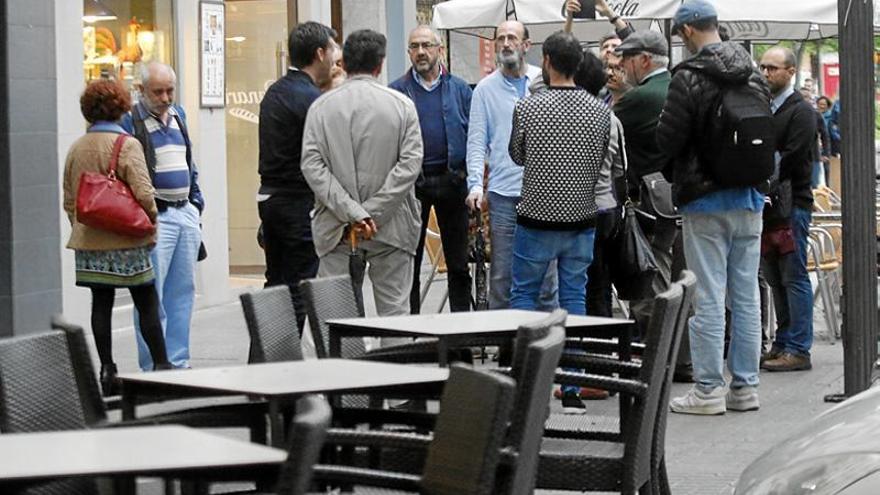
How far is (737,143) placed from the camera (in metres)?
9.49

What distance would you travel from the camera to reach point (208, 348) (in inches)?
523

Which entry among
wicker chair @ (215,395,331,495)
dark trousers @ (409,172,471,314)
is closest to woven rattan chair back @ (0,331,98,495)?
wicker chair @ (215,395,331,495)

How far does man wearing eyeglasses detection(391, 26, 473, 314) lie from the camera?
1150 centimetres

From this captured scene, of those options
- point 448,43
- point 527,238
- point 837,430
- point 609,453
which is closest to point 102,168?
point 527,238

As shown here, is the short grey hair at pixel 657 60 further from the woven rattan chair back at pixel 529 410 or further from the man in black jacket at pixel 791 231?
the woven rattan chair back at pixel 529 410

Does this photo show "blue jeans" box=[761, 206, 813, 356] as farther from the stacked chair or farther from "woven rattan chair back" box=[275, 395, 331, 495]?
"woven rattan chair back" box=[275, 395, 331, 495]

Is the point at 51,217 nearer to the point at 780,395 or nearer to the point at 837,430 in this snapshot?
the point at 780,395

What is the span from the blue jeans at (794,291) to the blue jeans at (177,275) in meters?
3.61

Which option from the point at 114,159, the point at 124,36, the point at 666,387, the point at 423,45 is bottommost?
the point at 666,387

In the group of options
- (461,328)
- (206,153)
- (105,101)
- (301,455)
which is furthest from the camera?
(206,153)

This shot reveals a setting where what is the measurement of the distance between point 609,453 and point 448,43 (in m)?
17.4

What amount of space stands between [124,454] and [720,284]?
20.3 feet

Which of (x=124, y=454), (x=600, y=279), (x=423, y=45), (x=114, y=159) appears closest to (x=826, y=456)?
(x=124, y=454)

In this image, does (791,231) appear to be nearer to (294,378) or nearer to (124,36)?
(124,36)
